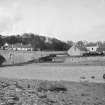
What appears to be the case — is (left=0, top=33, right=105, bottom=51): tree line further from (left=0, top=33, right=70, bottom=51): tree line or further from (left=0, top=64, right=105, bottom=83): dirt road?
(left=0, top=64, right=105, bottom=83): dirt road

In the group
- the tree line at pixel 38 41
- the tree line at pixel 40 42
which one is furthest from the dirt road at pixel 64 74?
the tree line at pixel 38 41

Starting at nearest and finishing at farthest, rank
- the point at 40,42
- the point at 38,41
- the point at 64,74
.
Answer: the point at 64,74 → the point at 40,42 → the point at 38,41

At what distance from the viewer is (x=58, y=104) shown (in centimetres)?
820

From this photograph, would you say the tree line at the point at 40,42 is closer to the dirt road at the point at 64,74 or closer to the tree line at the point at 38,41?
the tree line at the point at 38,41

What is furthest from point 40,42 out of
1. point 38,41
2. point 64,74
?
point 64,74

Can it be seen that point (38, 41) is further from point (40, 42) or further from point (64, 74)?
point (64, 74)

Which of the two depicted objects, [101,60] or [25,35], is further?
[25,35]

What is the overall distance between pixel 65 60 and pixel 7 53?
52.7 ft

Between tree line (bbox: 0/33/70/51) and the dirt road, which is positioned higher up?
tree line (bbox: 0/33/70/51)

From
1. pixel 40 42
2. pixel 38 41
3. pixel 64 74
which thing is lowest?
pixel 64 74

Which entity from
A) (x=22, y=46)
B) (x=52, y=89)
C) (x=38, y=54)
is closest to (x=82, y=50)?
(x=38, y=54)

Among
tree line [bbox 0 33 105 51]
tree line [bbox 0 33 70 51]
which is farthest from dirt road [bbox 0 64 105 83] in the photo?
tree line [bbox 0 33 70 51]

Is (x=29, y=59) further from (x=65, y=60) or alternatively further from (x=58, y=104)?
(x=58, y=104)

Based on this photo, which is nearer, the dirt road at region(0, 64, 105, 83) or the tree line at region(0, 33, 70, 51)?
the dirt road at region(0, 64, 105, 83)
